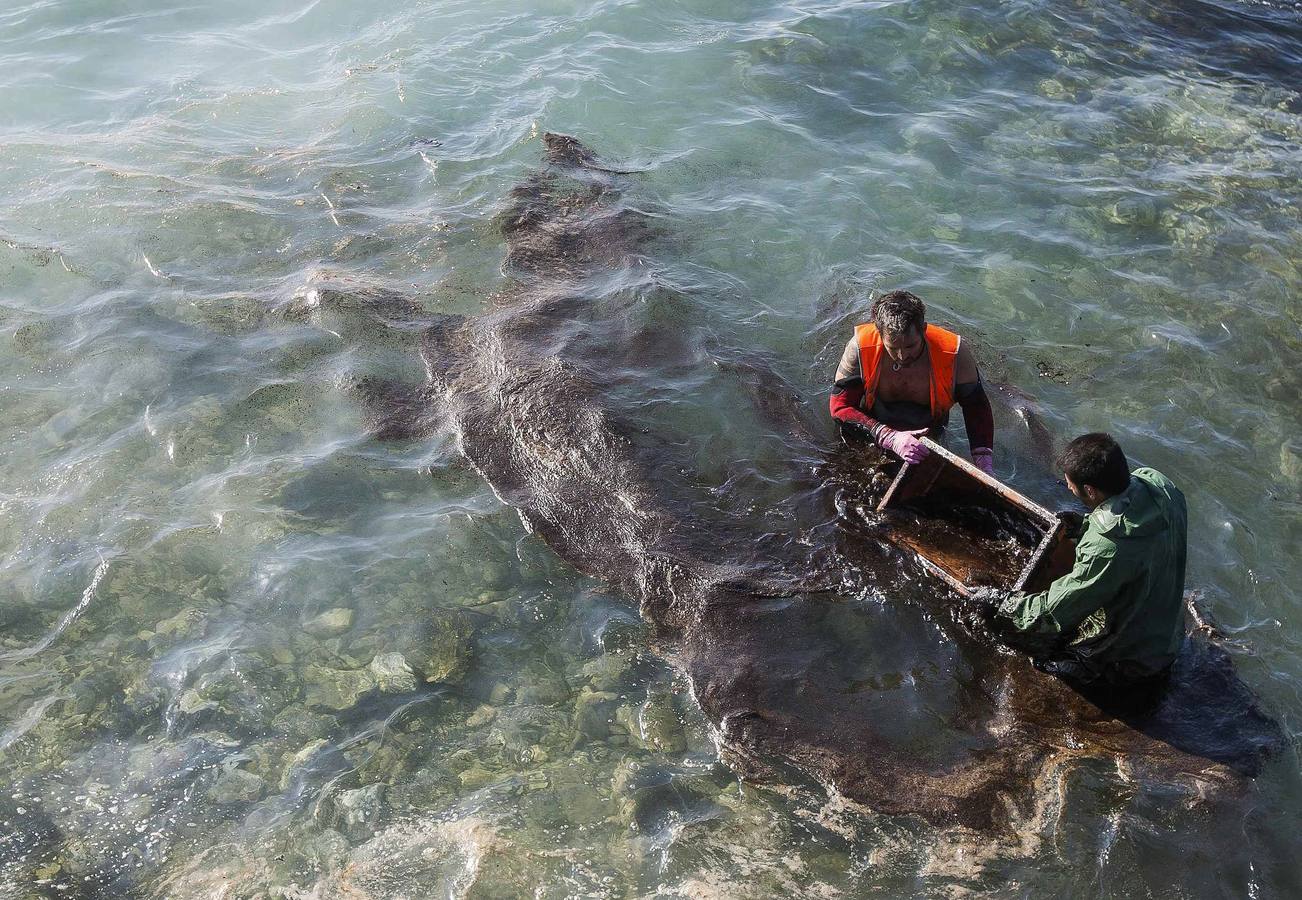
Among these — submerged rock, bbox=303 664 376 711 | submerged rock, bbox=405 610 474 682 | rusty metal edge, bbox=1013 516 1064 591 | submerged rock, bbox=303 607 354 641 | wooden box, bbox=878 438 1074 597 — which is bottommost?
submerged rock, bbox=303 664 376 711

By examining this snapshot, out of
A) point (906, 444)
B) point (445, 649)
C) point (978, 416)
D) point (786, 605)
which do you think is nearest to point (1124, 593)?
point (906, 444)

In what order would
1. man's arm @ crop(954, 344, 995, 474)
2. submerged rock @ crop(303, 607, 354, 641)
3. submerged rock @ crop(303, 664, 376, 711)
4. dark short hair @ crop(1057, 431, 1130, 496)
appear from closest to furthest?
dark short hair @ crop(1057, 431, 1130, 496) → submerged rock @ crop(303, 664, 376, 711) → submerged rock @ crop(303, 607, 354, 641) → man's arm @ crop(954, 344, 995, 474)

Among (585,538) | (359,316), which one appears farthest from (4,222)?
(585,538)

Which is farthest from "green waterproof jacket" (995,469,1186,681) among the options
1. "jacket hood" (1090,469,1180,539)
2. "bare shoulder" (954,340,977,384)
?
"bare shoulder" (954,340,977,384)

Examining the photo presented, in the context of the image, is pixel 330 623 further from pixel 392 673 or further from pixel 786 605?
pixel 786 605

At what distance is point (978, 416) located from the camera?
18.7ft

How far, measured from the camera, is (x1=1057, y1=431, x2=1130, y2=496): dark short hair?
4.05 metres

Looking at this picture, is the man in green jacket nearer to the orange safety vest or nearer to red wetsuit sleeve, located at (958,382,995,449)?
red wetsuit sleeve, located at (958,382,995,449)

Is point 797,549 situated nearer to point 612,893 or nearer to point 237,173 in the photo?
point 612,893

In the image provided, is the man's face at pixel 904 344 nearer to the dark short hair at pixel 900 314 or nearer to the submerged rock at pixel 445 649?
the dark short hair at pixel 900 314

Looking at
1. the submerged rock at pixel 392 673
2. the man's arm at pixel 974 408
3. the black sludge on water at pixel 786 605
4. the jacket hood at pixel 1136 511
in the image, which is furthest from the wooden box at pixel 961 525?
the submerged rock at pixel 392 673

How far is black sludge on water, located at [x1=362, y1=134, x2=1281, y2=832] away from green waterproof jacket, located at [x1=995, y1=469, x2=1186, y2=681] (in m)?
0.26

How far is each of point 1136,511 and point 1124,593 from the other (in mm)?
394

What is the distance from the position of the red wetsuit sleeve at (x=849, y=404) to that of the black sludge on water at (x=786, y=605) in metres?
0.26
